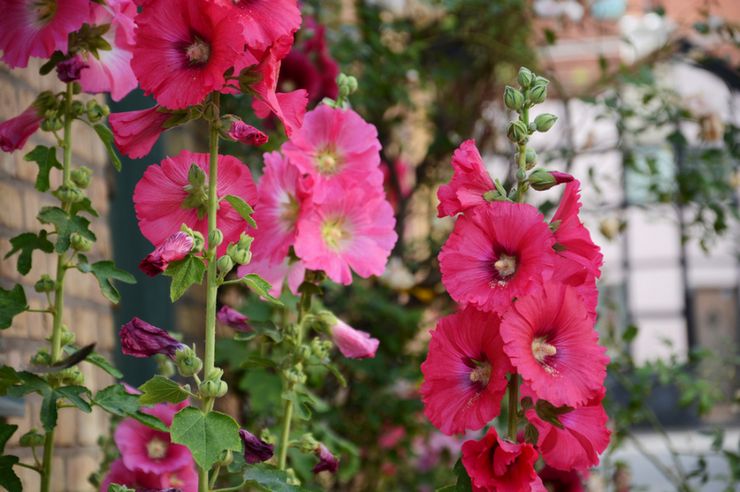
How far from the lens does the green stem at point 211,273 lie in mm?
880

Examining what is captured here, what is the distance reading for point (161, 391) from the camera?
89 cm

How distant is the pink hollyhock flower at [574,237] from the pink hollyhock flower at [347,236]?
24 centimetres

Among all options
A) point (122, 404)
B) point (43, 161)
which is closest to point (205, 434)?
point (122, 404)

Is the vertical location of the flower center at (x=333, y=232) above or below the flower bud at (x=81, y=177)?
below

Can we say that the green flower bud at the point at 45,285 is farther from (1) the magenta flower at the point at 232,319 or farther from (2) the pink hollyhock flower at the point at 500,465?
(2) the pink hollyhock flower at the point at 500,465

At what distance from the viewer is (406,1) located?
150 inches

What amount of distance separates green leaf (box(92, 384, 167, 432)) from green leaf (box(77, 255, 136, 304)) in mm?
92

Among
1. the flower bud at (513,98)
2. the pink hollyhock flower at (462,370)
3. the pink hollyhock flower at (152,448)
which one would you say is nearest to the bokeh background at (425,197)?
the pink hollyhock flower at (152,448)

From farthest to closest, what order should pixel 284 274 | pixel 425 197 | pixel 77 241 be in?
pixel 425 197 < pixel 284 274 < pixel 77 241

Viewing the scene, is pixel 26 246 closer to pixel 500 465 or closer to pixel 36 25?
pixel 36 25

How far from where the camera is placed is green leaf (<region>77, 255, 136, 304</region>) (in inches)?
40.1

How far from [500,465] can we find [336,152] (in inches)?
17.4

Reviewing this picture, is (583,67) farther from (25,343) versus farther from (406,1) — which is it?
(25,343)

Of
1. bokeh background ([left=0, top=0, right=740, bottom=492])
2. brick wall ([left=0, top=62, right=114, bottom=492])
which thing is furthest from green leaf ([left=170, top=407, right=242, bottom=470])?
brick wall ([left=0, top=62, right=114, bottom=492])
